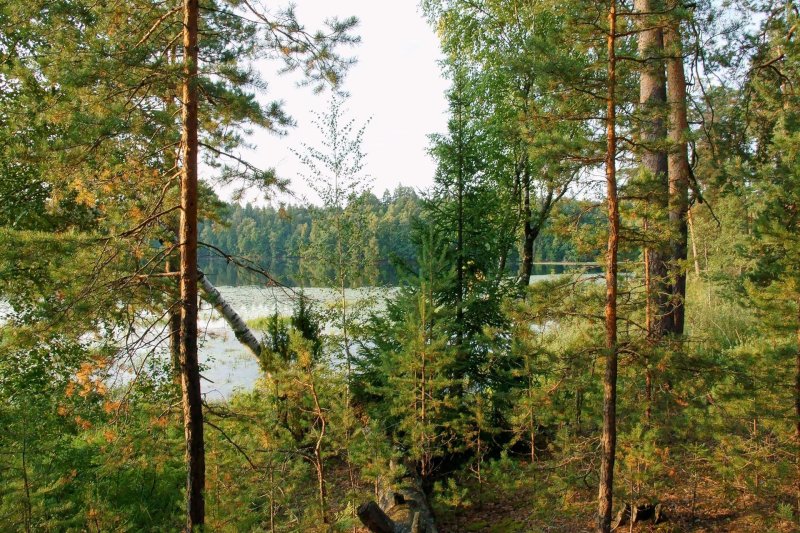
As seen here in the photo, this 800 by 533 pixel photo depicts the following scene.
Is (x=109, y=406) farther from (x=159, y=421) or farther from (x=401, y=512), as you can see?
(x=401, y=512)

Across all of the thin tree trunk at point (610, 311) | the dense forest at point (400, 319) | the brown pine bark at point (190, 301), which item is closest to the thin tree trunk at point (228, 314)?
the dense forest at point (400, 319)

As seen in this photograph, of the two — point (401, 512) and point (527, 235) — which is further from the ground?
point (527, 235)

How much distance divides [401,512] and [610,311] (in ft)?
11.3

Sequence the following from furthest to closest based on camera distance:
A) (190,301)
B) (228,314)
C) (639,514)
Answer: (228,314) → (639,514) → (190,301)

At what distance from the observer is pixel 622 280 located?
465 cm

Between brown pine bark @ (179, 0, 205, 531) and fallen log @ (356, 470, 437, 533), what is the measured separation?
1778 mm

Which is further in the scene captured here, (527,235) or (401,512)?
(527,235)

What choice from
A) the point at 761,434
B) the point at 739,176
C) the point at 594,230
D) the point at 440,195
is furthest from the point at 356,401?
the point at 739,176

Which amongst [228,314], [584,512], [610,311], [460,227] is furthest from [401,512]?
[228,314]

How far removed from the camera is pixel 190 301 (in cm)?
411

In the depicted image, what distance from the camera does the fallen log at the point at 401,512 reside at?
17.0 feet

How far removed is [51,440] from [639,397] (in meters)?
6.36

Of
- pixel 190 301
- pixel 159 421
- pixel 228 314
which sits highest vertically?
pixel 190 301

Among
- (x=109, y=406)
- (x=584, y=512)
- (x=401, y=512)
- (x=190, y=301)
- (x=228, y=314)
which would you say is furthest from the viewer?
(x=228, y=314)
